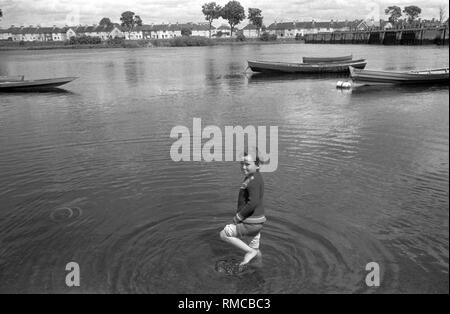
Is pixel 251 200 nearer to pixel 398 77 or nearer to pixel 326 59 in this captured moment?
pixel 398 77

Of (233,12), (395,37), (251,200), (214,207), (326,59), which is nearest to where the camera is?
(251,200)

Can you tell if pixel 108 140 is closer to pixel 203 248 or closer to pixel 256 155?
pixel 203 248

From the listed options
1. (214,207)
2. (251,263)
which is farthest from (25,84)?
(251,263)

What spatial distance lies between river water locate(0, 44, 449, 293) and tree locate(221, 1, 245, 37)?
586 ft

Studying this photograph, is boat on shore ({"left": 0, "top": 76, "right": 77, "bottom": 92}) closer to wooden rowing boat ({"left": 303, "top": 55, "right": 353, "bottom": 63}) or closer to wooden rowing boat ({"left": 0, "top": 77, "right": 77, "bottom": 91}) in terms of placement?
wooden rowing boat ({"left": 0, "top": 77, "right": 77, "bottom": 91})

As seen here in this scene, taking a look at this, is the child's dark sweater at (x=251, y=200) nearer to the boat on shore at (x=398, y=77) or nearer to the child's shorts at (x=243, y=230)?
the child's shorts at (x=243, y=230)

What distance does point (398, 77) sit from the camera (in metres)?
33.4

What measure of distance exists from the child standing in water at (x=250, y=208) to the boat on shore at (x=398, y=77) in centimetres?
3006

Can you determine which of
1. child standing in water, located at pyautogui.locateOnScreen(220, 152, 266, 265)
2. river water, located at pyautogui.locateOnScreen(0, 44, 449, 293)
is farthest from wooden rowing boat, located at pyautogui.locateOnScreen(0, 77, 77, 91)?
child standing in water, located at pyautogui.locateOnScreen(220, 152, 266, 265)

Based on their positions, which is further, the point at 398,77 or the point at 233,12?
the point at 233,12

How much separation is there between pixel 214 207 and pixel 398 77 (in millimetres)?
27939

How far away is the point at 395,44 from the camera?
116 meters

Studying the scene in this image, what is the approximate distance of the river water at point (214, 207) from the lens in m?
7.35

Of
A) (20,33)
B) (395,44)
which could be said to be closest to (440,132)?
(395,44)
